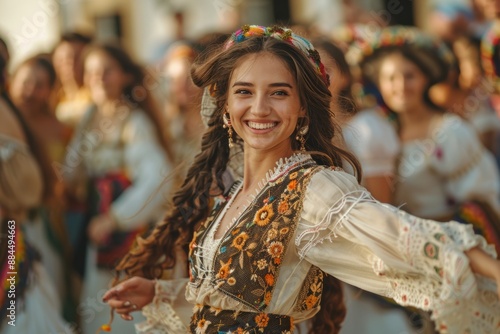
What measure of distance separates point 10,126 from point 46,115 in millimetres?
2162

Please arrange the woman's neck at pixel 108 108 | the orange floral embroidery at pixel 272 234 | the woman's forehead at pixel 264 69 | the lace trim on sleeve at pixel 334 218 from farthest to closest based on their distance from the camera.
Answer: the woman's neck at pixel 108 108 < the woman's forehead at pixel 264 69 < the orange floral embroidery at pixel 272 234 < the lace trim on sleeve at pixel 334 218

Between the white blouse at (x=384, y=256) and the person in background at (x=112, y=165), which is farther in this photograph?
the person in background at (x=112, y=165)

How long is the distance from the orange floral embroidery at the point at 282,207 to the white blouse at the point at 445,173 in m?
3.00

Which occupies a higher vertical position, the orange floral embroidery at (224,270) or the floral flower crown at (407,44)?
the floral flower crown at (407,44)

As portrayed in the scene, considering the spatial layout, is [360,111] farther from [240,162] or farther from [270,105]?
[270,105]

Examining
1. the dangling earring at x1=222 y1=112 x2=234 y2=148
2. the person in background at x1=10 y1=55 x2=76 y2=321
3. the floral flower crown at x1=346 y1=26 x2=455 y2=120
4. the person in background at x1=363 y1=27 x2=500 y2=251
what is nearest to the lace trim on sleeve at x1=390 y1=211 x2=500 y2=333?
the dangling earring at x1=222 y1=112 x2=234 y2=148

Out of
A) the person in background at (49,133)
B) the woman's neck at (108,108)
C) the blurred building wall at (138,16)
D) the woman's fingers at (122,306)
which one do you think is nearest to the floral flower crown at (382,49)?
the woman's neck at (108,108)

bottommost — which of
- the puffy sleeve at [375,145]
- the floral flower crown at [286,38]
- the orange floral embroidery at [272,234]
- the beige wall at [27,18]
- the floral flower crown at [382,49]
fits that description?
the orange floral embroidery at [272,234]

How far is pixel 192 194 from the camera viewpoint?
3863mm

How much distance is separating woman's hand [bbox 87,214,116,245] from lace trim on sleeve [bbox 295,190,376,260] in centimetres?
375

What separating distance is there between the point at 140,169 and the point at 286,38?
3555 millimetres

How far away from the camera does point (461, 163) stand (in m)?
6.30

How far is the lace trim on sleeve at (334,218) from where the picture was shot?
315 cm

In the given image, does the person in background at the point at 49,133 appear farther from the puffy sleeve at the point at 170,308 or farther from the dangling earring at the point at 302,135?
the dangling earring at the point at 302,135
